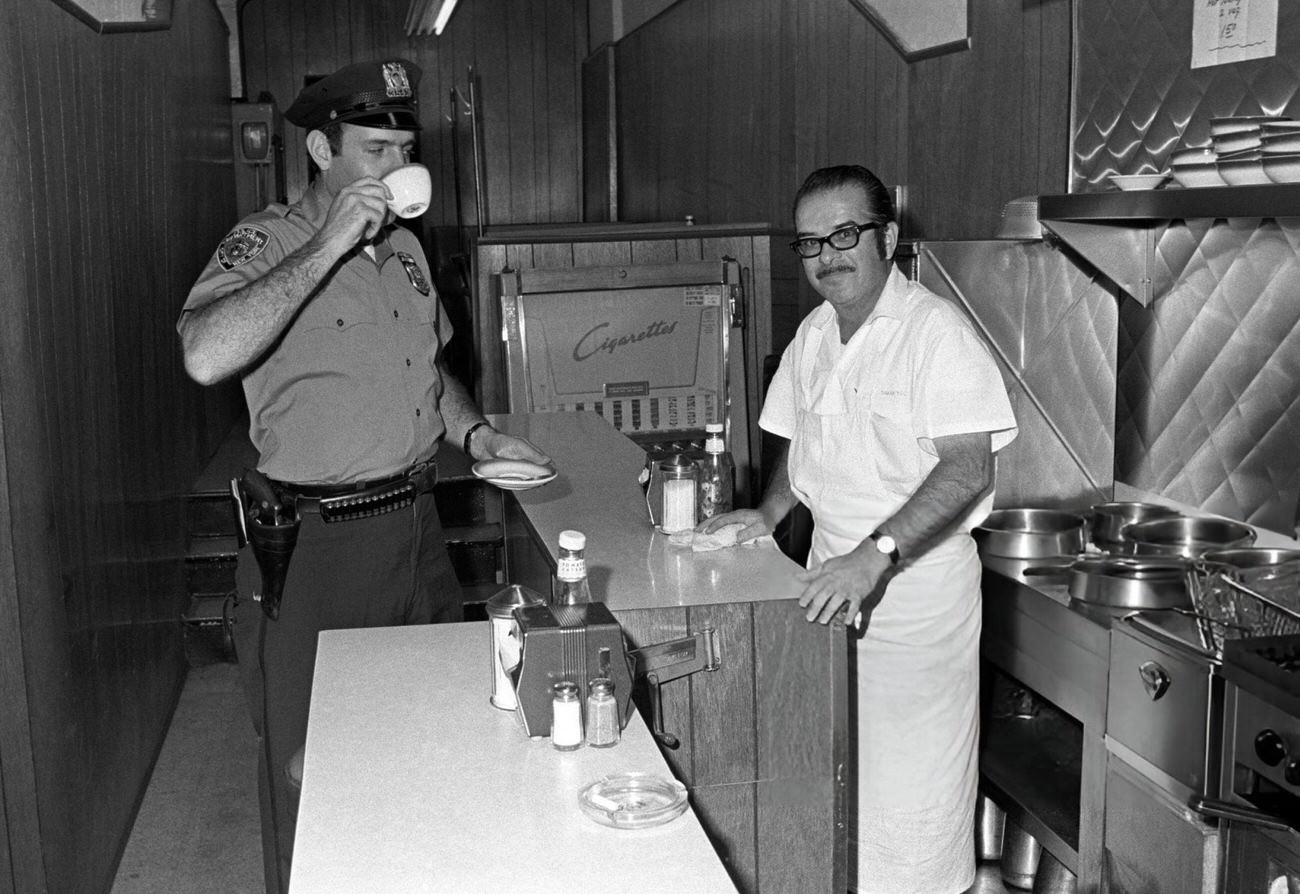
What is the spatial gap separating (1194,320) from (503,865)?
8.64 feet

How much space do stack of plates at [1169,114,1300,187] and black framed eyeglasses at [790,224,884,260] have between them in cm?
67

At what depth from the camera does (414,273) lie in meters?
3.37

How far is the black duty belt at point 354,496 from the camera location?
3.08 m

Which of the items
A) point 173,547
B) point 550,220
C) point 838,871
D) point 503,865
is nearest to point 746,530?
point 838,871

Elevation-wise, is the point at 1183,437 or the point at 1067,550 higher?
the point at 1183,437

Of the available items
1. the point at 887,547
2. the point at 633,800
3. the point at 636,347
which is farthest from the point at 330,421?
the point at 636,347

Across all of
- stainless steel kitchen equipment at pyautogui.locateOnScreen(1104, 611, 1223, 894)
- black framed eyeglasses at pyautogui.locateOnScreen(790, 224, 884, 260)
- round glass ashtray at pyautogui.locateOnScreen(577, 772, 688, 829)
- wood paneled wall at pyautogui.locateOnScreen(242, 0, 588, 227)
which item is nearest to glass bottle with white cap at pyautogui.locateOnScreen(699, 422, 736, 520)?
black framed eyeglasses at pyautogui.locateOnScreen(790, 224, 884, 260)

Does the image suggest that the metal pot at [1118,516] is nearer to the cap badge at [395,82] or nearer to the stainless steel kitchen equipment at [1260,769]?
the stainless steel kitchen equipment at [1260,769]

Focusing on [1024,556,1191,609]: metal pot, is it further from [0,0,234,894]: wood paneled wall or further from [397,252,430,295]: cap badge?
[0,0,234,894]: wood paneled wall

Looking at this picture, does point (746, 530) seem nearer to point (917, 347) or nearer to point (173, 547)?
point (917, 347)

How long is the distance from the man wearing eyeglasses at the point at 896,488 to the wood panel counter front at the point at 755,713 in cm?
31

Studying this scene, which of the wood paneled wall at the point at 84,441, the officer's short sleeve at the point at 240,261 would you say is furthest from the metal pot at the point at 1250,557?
the wood paneled wall at the point at 84,441

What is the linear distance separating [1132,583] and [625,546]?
42.8 inches

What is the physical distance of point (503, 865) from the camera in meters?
1.70
